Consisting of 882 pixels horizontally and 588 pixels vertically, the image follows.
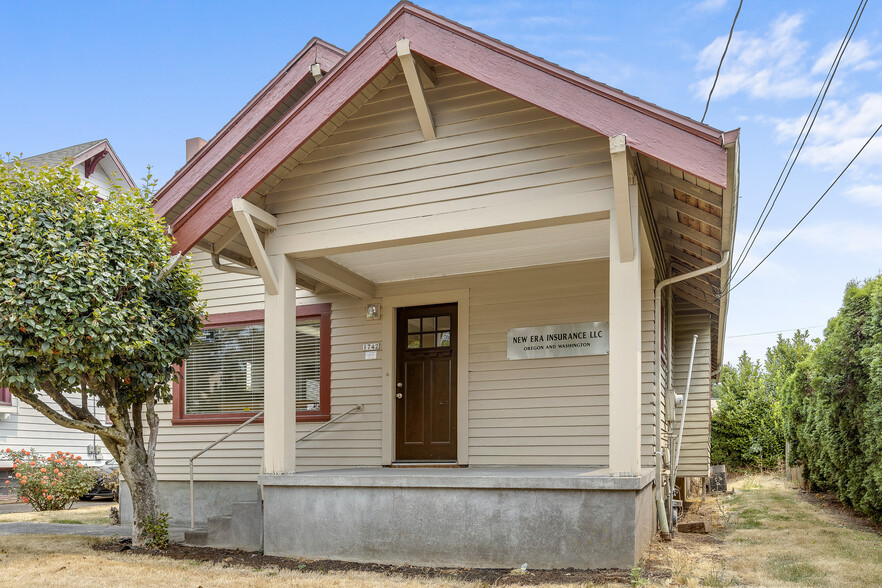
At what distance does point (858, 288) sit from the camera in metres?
8.85

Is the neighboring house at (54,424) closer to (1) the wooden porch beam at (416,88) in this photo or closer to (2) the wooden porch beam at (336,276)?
(2) the wooden porch beam at (336,276)

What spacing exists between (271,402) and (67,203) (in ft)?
8.24


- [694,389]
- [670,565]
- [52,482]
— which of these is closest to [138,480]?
[670,565]

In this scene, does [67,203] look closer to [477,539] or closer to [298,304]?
[298,304]

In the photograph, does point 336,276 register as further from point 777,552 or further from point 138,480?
point 777,552

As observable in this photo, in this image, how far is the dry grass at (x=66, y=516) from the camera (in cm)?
957

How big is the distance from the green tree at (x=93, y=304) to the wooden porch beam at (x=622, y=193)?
156 inches

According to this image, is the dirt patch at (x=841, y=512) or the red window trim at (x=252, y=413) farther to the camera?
the red window trim at (x=252, y=413)

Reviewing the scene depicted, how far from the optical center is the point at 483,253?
755 centimetres

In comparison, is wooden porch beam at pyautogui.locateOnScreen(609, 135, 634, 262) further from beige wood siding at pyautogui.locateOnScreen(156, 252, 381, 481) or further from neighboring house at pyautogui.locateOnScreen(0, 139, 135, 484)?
neighboring house at pyautogui.locateOnScreen(0, 139, 135, 484)

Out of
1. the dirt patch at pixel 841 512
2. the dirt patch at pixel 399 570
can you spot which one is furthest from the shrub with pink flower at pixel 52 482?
the dirt patch at pixel 841 512

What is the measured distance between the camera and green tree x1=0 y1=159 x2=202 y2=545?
5.87 meters

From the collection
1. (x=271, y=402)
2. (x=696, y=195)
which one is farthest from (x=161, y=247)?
(x=696, y=195)

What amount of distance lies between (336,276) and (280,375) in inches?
65.6
